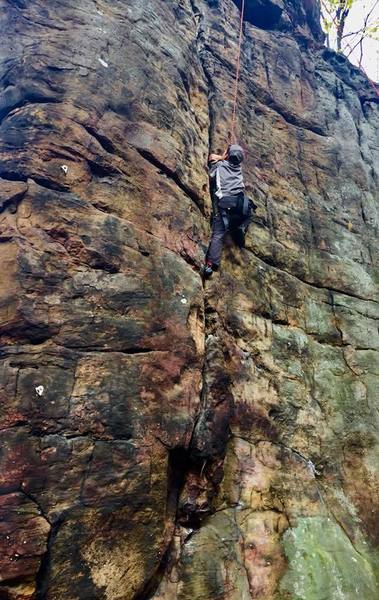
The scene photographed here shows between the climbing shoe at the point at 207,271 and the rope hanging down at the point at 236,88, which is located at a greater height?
the rope hanging down at the point at 236,88

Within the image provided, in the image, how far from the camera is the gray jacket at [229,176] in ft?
27.2

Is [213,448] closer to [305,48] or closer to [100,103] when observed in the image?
[100,103]

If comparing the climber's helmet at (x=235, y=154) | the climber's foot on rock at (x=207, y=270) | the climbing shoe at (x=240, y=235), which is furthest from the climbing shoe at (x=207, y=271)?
Result: the climber's helmet at (x=235, y=154)

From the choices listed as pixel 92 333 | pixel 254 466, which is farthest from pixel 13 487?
pixel 254 466

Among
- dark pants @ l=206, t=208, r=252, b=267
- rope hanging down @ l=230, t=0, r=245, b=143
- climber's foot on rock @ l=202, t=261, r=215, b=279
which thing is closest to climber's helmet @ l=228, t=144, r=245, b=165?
dark pants @ l=206, t=208, r=252, b=267

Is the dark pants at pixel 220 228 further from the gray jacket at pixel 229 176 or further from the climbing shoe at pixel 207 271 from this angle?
the gray jacket at pixel 229 176

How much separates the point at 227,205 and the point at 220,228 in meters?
0.45

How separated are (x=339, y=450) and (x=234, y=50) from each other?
10.2 metres

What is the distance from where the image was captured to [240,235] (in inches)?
338

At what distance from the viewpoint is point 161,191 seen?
23.2 ft

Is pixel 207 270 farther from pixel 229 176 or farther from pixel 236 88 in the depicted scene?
pixel 236 88

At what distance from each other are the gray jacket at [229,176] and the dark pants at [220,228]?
0.36m

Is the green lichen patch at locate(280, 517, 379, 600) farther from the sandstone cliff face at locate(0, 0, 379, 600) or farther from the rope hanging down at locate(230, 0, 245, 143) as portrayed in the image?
the rope hanging down at locate(230, 0, 245, 143)

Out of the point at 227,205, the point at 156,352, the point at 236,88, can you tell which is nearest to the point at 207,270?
the point at 227,205
